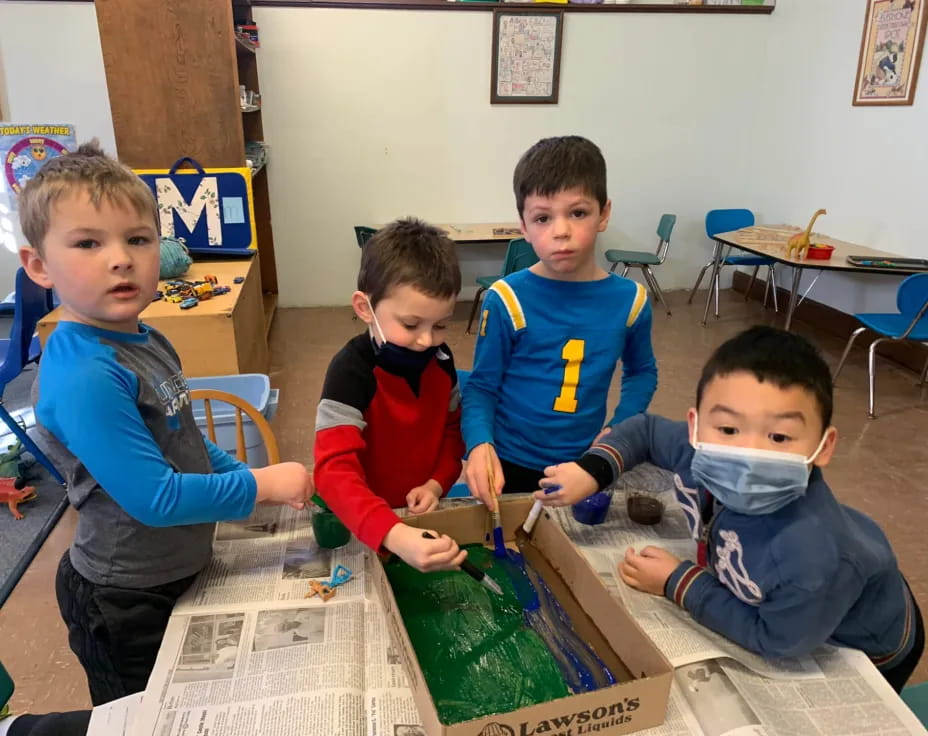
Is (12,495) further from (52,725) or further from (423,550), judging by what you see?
(423,550)

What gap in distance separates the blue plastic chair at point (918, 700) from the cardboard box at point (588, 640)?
52cm

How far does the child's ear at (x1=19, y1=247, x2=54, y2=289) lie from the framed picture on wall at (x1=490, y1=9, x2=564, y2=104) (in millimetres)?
4094

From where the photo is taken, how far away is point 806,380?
0.82 metres

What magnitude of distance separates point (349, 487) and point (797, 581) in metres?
0.60

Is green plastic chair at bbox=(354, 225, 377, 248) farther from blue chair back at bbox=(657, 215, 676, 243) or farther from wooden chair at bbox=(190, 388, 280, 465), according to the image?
wooden chair at bbox=(190, 388, 280, 465)

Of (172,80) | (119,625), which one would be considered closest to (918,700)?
(119,625)

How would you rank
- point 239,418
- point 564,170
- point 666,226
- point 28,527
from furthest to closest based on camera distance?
point 666,226
point 28,527
point 239,418
point 564,170

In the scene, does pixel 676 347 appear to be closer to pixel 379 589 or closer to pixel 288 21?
pixel 288 21

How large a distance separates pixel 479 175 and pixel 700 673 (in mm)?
4273

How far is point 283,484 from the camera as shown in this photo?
95 cm

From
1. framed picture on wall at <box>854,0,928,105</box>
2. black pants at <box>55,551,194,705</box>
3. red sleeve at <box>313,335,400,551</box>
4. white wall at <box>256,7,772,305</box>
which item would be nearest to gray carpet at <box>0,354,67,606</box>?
black pants at <box>55,551,194,705</box>

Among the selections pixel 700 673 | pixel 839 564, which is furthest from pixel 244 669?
pixel 839 564

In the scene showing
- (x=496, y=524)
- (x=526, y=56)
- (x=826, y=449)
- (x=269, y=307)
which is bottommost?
(x=269, y=307)

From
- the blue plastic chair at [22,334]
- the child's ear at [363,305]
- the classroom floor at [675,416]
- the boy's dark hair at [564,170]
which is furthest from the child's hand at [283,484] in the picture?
Answer: the blue plastic chair at [22,334]
